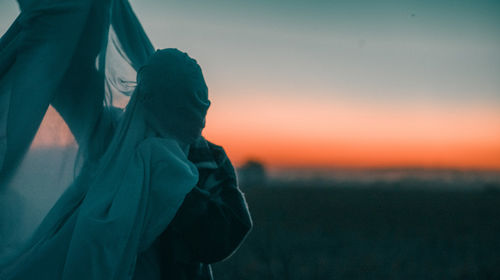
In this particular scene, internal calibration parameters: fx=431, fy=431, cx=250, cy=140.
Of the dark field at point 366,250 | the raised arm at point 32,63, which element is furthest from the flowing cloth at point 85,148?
the dark field at point 366,250

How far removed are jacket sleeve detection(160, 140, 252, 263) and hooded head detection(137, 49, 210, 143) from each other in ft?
0.90

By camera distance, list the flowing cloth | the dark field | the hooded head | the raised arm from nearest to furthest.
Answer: the flowing cloth, the hooded head, the raised arm, the dark field

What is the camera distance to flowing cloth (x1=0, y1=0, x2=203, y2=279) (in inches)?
61.1

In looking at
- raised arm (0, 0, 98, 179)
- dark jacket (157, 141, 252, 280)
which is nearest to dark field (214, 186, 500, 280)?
dark jacket (157, 141, 252, 280)

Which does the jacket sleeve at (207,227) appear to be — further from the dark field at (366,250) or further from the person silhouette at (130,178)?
the dark field at (366,250)

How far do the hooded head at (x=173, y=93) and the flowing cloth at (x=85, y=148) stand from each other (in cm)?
7

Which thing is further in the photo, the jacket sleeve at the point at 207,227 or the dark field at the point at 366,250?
the dark field at the point at 366,250

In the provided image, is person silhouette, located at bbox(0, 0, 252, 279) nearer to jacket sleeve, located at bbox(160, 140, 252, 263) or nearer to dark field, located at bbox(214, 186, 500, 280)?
jacket sleeve, located at bbox(160, 140, 252, 263)

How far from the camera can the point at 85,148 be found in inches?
78.2

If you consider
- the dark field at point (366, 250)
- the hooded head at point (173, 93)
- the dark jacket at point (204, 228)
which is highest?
the hooded head at point (173, 93)

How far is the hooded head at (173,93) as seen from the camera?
1704 mm

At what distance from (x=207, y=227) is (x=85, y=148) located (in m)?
0.75

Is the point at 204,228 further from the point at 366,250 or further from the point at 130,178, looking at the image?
the point at 366,250

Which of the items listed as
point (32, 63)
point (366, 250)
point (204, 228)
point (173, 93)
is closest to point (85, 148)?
point (32, 63)
